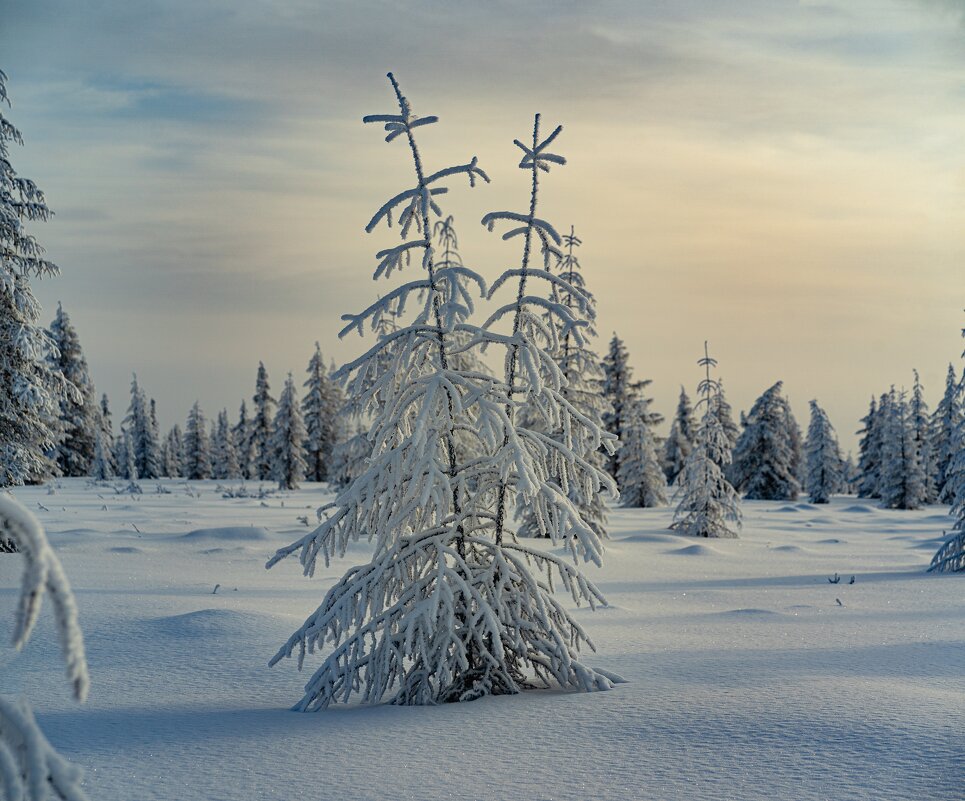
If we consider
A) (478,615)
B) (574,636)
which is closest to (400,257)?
(478,615)

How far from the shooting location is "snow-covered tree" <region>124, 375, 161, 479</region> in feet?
211

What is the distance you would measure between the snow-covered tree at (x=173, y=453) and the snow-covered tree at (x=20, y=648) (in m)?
75.3

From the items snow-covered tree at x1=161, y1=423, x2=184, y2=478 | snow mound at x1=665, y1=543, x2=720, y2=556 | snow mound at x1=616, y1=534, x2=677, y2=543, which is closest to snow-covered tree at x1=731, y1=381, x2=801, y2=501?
snow mound at x1=616, y1=534, x2=677, y2=543

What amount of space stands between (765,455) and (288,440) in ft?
91.5

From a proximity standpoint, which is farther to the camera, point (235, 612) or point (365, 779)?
point (235, 612)

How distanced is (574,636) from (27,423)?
15.5 m

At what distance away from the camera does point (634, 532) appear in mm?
26172

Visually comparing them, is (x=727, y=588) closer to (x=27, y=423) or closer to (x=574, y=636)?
(x=574, y=636)

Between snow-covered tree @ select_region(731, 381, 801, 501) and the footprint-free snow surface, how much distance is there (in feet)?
113

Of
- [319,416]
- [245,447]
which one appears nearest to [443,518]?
[319,416]

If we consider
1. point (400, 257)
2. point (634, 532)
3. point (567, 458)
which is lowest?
point (634, 532)

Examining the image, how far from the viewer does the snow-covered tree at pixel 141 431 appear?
6438 cm

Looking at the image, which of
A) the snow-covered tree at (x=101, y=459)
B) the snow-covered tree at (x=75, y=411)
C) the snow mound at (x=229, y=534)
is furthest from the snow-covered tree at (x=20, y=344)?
the snow-covered tree at (x=101, y=459)

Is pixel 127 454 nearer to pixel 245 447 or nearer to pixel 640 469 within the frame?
pixel 245 447
